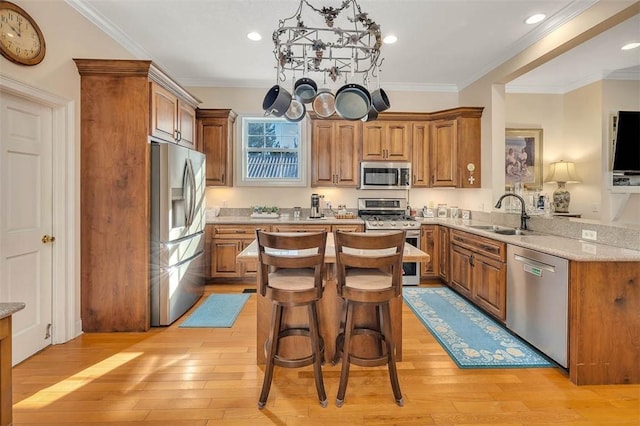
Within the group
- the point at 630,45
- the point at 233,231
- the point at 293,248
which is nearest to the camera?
the point at 293,248

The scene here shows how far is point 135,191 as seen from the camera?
3.07 metres

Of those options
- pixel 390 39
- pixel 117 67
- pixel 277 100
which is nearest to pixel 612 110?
pixel 390 39

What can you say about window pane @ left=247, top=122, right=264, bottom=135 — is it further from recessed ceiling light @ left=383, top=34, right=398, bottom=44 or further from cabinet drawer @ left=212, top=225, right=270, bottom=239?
recessed ceiling light @ left=383, top=34, right=398, bottom=44

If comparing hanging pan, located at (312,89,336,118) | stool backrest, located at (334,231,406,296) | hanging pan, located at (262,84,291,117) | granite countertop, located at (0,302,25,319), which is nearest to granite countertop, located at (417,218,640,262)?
stool backrest, located at (334,231,406,296)

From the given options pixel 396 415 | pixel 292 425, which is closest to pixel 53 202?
pixel 292 425

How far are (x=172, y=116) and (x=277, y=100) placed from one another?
76.6 inches

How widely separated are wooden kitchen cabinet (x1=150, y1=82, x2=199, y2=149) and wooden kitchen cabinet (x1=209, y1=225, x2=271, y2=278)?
124 centimetres

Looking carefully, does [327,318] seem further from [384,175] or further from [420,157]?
[420,157]

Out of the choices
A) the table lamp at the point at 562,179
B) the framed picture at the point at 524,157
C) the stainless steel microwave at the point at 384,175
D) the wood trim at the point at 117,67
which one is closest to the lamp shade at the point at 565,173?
the table lamp at the point at 562,179

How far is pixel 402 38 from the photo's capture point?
11.9 feet

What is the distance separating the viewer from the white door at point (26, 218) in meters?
2.39

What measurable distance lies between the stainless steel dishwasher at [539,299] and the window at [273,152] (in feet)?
10.5

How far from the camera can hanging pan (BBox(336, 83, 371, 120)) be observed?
2.28 metres

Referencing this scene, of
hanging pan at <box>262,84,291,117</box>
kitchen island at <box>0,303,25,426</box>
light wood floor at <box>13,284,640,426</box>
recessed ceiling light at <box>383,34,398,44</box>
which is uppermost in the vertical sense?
recessed ceiling light at <box>383,34,398,44</box>
